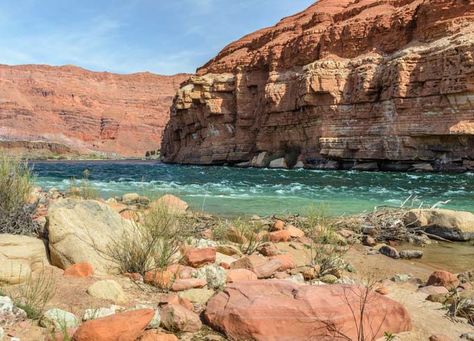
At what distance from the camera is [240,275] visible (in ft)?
14.1

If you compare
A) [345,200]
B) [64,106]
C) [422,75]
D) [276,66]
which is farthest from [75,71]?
[345,200]

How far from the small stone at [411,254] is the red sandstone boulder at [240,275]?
3497 millimetres

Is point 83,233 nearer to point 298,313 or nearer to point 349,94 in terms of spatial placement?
point 298,313

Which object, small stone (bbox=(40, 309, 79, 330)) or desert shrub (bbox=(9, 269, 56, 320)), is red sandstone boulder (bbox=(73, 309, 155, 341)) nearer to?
small stone (bbox=(40, 309, 79, 330))

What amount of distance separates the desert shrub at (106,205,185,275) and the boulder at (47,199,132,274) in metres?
0.09

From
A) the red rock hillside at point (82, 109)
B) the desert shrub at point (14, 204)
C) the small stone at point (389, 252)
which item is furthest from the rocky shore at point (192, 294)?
the red rock hillside at point (82, 109)

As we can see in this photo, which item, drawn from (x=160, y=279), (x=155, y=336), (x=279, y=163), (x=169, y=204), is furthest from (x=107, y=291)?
(x=279, y=163)

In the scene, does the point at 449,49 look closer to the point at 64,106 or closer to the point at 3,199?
the point at 3,199

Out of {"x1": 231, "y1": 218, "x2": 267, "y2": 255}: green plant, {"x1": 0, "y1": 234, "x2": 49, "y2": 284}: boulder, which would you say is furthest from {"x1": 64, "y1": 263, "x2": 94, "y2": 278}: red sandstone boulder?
{"x1": 231, "y1": 218, "x2": 267, "y2": 255}: green plant

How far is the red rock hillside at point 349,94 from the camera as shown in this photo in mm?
28562

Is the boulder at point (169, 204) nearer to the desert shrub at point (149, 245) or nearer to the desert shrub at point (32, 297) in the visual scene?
the desert shrub at point (149, 245)

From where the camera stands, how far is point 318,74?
35.6 meters

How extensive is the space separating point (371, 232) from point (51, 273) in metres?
6.52

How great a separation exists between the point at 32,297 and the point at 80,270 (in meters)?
0.87
